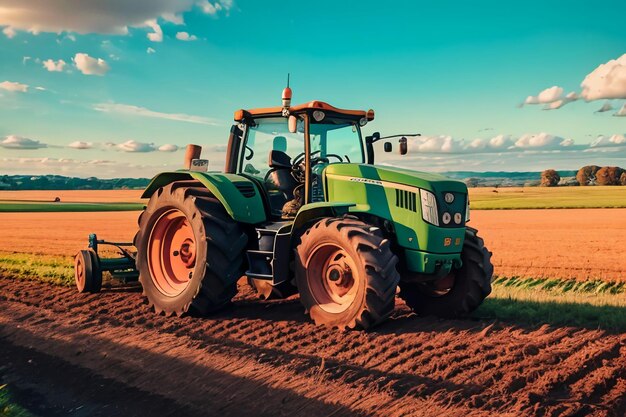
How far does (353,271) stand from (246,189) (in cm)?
205

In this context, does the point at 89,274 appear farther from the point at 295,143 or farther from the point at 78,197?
the point at 78,197

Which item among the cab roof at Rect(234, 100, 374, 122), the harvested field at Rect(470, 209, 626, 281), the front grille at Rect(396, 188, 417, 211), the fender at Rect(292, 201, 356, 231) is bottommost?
the harvested field at Rect(470, 209, 626, 281)

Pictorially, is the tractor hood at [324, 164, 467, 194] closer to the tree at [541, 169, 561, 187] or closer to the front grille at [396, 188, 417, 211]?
the front grille at [396, 188, 417, 211]

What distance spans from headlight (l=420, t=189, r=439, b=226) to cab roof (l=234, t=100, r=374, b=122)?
176 centimetres

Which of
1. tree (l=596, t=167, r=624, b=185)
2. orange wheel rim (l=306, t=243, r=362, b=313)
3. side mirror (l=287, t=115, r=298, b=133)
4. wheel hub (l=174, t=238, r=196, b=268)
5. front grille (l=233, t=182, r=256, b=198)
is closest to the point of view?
orange wheel rim (l=306, t=243, r=362, b=313)

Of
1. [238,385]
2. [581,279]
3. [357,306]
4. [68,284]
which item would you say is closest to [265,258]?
[357,306]

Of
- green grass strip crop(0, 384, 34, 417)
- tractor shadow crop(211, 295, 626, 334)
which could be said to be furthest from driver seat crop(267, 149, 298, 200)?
green grass strip crop(0, 384, 34, 417)

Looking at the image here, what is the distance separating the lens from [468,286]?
680cm

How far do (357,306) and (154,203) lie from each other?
134 inches

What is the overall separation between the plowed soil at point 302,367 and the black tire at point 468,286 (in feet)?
1.13

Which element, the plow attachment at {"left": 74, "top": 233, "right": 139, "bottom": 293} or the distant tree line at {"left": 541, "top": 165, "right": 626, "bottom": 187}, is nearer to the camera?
the plow attachment at {"left": 74, "top": 233, "right": 139, "bottom": 293}

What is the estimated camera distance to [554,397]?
4.40 metres

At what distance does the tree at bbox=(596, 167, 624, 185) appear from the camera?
3255 inches

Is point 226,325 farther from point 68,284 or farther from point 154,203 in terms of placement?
point 68,284
